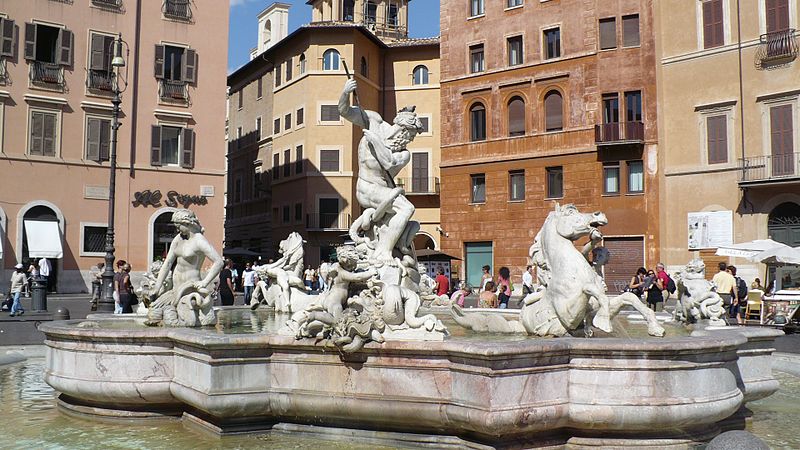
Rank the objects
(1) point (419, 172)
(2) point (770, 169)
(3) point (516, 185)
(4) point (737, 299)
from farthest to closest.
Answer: (1) point (419, 172)
(3) point (516, 185)
(2) point (770, 169)
(4) point (737, 299)

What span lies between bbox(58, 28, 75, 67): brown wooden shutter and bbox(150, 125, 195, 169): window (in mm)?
4313

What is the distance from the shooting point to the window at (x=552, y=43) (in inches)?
1346

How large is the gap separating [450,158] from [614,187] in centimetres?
838

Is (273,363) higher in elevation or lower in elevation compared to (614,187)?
lower

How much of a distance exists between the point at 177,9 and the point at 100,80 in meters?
4.82

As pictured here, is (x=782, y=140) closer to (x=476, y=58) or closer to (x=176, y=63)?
(x=476, y=58)

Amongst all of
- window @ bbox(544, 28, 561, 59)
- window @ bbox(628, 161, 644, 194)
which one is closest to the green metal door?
window @ bbox(628, 161, 644, 194)

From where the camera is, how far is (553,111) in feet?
112

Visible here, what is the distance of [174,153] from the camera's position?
33.4 metres

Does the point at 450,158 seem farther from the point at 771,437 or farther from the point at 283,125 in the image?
the point at 771,437

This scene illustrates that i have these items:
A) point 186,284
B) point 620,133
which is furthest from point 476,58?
point 186,284

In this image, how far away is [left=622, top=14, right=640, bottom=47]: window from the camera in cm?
3212

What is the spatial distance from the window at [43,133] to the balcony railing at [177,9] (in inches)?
267

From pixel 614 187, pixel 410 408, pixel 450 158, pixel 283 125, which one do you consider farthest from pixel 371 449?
pixel 283 125
